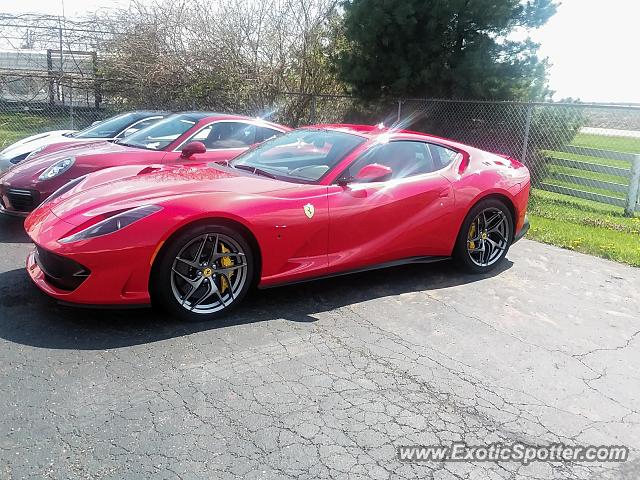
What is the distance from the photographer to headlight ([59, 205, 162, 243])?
12.0ft

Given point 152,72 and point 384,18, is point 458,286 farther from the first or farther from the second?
point 152,72

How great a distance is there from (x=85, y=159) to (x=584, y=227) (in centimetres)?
650

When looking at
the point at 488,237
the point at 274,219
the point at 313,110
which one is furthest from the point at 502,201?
the point at 313,110

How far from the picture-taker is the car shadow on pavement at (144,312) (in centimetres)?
363

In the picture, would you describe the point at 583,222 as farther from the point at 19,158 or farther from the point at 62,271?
the point at 19,158

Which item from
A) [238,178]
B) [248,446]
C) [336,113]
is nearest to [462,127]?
[336,113]

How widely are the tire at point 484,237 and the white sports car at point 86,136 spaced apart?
4785 mm

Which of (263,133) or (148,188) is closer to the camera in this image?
(148,188)

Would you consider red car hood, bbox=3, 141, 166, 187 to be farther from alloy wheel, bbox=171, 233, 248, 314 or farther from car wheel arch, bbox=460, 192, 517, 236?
car wheel arch, bbox=460, 192, 517, 236

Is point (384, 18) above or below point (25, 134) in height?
above

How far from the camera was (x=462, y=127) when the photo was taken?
36.2 ft

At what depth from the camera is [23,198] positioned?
6.03 metres

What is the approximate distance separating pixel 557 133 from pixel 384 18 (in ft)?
12.2

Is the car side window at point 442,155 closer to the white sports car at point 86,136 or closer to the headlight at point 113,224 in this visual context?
the headlight at point 113,224
